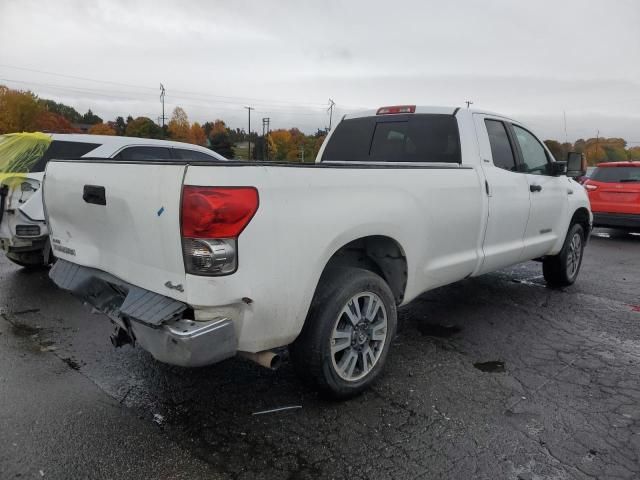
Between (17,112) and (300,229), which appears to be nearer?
(300,229)

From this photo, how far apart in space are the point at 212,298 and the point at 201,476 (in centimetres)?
89

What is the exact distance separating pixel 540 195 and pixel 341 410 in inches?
133

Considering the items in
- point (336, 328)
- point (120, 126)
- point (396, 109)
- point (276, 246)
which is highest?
point (120, 126)

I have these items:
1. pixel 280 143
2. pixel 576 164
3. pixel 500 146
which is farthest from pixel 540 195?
pixel 280 143

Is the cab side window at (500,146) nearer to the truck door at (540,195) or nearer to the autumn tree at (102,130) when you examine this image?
the truck door at (540,195)

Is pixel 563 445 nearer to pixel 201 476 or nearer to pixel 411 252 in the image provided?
pixel 411 252

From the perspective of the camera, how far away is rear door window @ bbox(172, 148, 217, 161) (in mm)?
7469

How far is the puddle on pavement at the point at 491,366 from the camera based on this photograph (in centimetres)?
371

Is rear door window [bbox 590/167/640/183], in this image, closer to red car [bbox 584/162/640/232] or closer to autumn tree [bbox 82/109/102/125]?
red car [bbox 584/162/640/232]

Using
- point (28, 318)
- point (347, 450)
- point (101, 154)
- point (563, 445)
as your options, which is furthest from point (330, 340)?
point (101, 154)

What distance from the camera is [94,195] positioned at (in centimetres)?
289

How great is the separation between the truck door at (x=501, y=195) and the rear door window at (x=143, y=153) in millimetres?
4646

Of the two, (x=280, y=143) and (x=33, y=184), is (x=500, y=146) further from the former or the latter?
(x=280, y=143)

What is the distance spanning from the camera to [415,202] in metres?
3.42
